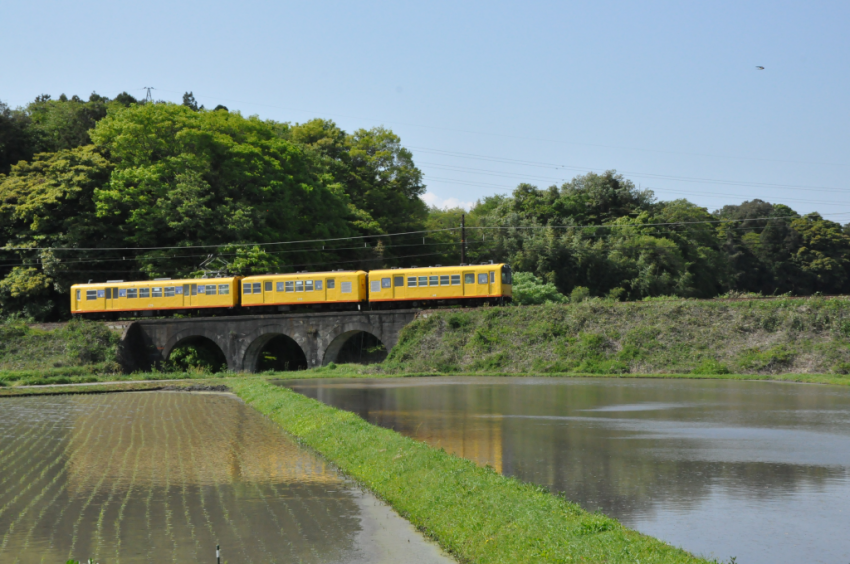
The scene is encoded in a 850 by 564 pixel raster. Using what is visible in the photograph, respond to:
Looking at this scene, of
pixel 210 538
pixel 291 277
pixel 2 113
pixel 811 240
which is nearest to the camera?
pixel 210 538

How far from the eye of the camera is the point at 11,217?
51.3 metres

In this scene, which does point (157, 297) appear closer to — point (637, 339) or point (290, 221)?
point (290, 221)

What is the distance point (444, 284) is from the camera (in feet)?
142

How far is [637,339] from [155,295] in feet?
93.8

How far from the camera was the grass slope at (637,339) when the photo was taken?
1299 inches

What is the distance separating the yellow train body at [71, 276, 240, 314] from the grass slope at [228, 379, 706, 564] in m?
32.6

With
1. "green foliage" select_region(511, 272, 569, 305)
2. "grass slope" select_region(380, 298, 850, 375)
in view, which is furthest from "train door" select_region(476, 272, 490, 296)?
"green foliage" select_region(511, 272, 569, 305)

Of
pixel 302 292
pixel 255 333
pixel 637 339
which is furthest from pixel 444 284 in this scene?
pixel 637 339

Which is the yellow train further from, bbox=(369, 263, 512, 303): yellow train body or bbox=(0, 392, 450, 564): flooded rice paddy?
bbox=(0, 392, 450, 564): flooded rice paddy

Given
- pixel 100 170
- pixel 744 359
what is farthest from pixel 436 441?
pixel 100 170

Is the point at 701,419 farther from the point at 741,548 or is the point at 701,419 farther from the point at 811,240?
the point at 811,240

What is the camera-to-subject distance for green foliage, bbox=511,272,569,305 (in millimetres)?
53375

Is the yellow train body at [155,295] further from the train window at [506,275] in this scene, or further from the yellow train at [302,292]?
the train window at [506,275]

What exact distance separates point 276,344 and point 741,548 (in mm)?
47125
